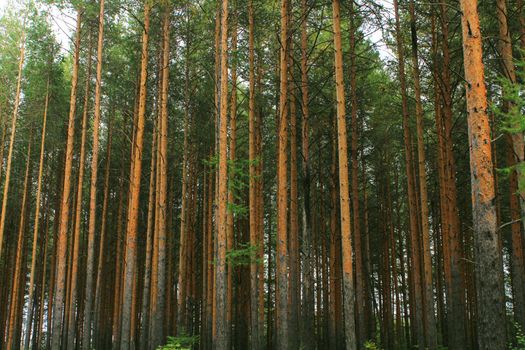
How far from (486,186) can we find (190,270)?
54.8 ft

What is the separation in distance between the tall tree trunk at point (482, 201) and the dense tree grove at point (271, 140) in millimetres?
22

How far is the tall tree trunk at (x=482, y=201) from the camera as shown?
20.8ft

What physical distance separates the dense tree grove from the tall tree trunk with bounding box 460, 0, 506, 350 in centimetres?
2

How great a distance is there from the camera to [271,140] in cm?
2089

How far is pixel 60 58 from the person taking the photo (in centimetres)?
1930

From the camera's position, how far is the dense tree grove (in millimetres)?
10320

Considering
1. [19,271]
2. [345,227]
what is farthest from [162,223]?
[19,271]

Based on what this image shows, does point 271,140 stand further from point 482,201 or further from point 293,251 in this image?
point 482,201

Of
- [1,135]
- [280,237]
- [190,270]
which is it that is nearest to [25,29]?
[1,135]

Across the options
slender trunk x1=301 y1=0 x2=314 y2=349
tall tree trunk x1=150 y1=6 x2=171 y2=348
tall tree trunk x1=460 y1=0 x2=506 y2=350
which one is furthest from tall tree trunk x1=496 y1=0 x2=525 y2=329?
tall tree trunk x1=150 y1=6 x2=171 y2=348

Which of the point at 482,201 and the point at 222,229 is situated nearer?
the point at 482,201

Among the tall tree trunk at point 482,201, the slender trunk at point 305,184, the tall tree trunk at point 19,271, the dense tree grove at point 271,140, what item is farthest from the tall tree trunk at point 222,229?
the tall tree trunk at point 19,271

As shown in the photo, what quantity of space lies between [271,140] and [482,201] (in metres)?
14.7

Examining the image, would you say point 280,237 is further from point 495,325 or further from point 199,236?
point 199,236
